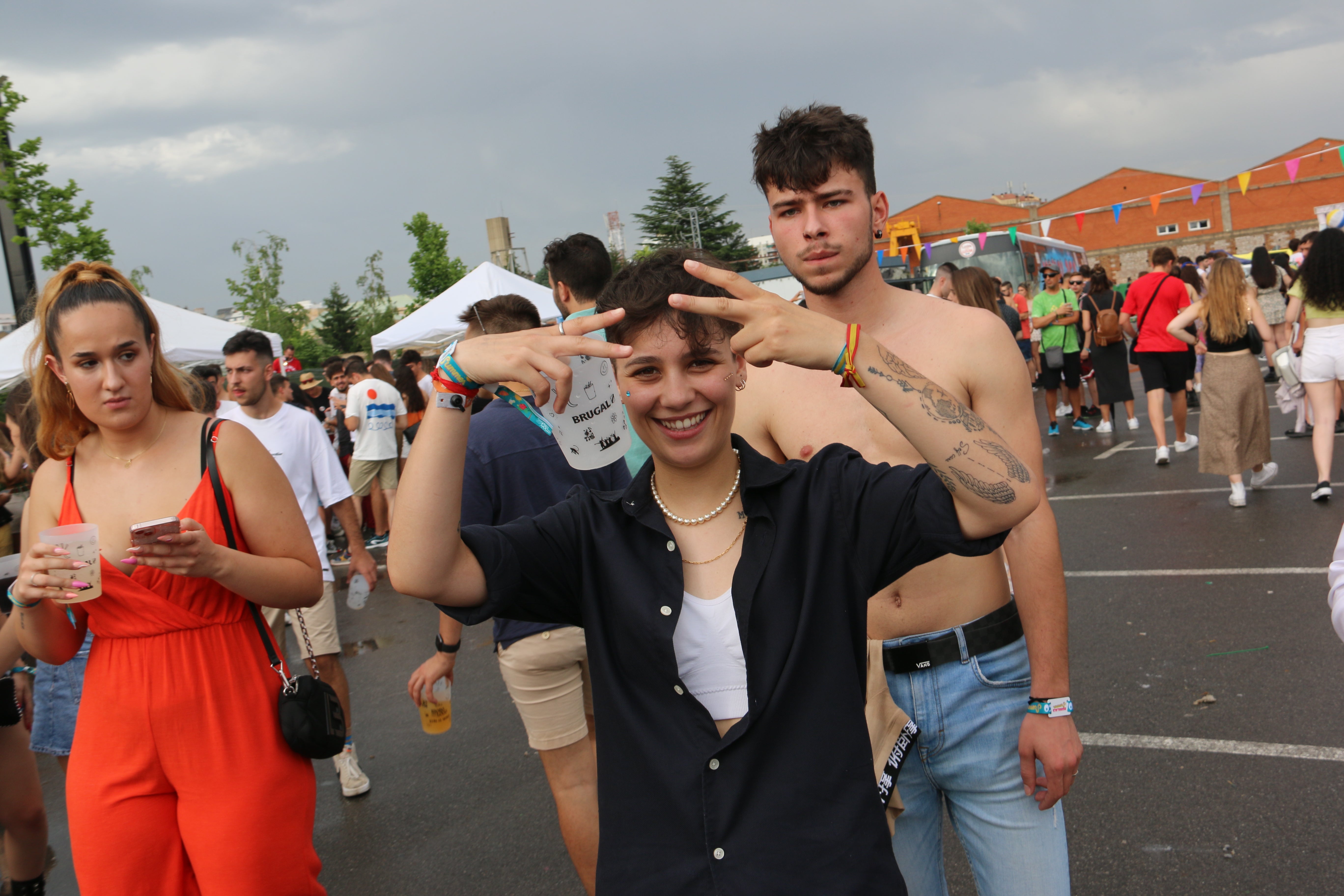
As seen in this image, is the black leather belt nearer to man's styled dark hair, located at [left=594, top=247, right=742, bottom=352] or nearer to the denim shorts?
man's styled dark hair, located at [left=594, top=247, right=742, bottom=352]

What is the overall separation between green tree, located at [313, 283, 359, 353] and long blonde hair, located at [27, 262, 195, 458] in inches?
Answer: 1881

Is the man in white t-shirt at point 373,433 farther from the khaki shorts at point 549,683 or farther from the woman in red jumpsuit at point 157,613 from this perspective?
the woman in red jumpsuit at point 157,613

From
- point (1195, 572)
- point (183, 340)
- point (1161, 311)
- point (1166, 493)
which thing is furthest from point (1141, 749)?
point (183, 340)

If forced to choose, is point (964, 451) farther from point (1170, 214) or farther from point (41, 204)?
point (1170, 214)

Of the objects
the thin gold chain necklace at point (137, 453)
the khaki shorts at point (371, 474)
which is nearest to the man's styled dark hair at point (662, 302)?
the thin gold chain necklace at point (137, 453)

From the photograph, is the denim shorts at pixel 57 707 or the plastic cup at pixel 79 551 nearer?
the plastic cup at pixel 79 551

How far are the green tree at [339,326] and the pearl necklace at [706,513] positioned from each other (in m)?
49.2

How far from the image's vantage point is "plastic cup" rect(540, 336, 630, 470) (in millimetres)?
1584

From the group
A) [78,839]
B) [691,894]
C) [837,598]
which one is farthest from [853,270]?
[78,839]

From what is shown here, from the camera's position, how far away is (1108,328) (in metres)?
11.6

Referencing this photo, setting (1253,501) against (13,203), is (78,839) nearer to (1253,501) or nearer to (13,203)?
(1253,501)

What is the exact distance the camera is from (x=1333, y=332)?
702 centimetres

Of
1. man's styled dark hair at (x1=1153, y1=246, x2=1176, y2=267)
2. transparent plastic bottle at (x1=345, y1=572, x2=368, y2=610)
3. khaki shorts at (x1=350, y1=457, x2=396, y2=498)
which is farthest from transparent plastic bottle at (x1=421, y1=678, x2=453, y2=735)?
man's styled dark hair at (x1=1153, y1=246, x2=1176, y2=267)

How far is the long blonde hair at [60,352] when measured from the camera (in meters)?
2.55
